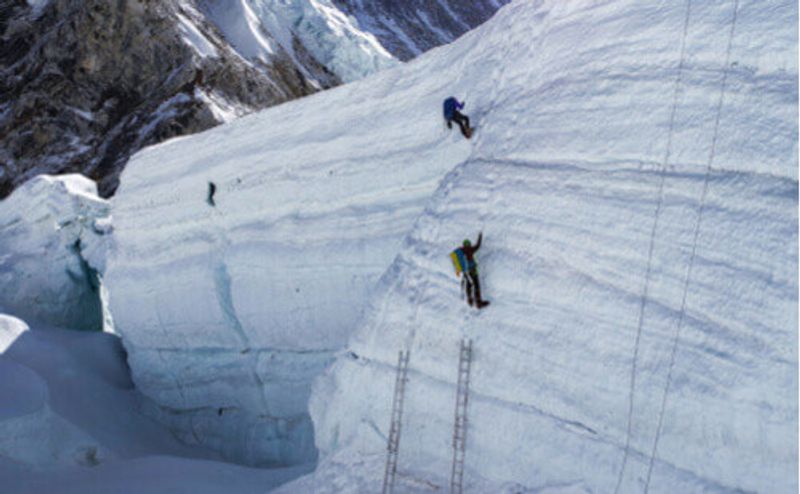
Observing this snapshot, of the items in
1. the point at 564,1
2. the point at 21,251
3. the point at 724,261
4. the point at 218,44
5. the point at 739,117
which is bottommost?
the point at 21,251

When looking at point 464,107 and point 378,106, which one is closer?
point 464,107

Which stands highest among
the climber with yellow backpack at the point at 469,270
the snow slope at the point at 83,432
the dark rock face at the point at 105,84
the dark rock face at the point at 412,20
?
the dark rock face at the point at 412,20

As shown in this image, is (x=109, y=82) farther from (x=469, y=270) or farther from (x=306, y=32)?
(x=469, y=270)

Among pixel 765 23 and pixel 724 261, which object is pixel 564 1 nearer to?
pixel 765 23

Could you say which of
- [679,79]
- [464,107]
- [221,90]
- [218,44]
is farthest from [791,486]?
[218,44]

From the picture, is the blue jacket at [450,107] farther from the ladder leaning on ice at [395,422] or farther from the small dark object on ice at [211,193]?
the small dark object on ice at [211,193]

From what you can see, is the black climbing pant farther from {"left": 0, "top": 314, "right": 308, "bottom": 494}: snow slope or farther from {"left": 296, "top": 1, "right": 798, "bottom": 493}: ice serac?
{"left": 0, "top": 314, "right": 308, "bottom": 494}: snow slope

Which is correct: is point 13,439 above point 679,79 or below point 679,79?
below

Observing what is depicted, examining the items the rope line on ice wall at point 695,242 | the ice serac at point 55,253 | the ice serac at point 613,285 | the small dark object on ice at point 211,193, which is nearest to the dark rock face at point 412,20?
the ice serac at point 55,253
